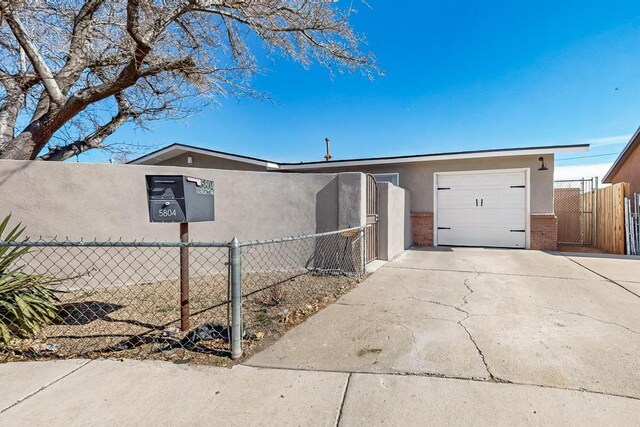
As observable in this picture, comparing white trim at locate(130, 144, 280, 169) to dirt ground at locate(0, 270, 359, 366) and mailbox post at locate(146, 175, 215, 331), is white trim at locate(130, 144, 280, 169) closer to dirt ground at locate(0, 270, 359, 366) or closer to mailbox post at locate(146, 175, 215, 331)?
dirt ground at locate(0, 270, 359, 366)

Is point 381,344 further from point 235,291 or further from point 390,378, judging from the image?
point 235,291

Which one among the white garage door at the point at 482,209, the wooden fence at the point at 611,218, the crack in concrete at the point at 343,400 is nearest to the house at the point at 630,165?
the wooden fence at the point at 611,218

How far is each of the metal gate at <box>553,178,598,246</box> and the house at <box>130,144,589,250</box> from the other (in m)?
2.43

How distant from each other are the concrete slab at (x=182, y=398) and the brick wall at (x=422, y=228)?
338 inches

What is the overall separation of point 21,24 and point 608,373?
948 centimetres

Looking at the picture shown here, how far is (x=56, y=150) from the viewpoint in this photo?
24.5 ft

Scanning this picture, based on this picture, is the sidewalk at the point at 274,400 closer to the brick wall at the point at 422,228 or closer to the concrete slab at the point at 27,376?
the concrete slab at the point at 27,376

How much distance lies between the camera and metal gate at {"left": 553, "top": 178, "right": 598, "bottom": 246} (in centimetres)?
1084

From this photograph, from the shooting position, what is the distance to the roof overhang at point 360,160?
353 inches

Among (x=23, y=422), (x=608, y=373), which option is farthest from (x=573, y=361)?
(x=23, y=422)

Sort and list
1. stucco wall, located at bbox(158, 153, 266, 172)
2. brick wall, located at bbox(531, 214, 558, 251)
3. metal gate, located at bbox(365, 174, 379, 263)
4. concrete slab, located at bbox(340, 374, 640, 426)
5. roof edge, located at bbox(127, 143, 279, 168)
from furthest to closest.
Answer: stucco wall, located at bbox(158, 153, 266, 172)
roof edge, located at bbox(127, 143, 279, 168)
brick wall, located at bbox(531, 214, 558, 251)
metal gate, located at bbox(365, 174, 379, 263)
concrete slab, located at bbox(340, 374, 640, 426)

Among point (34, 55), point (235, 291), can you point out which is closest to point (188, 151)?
point (34, 55)

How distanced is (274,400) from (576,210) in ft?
43.1

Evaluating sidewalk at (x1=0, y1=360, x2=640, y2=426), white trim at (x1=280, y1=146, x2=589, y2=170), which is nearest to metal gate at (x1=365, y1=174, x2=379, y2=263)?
white trim at (x1=280, y1=146, x2=589, y2=170)
